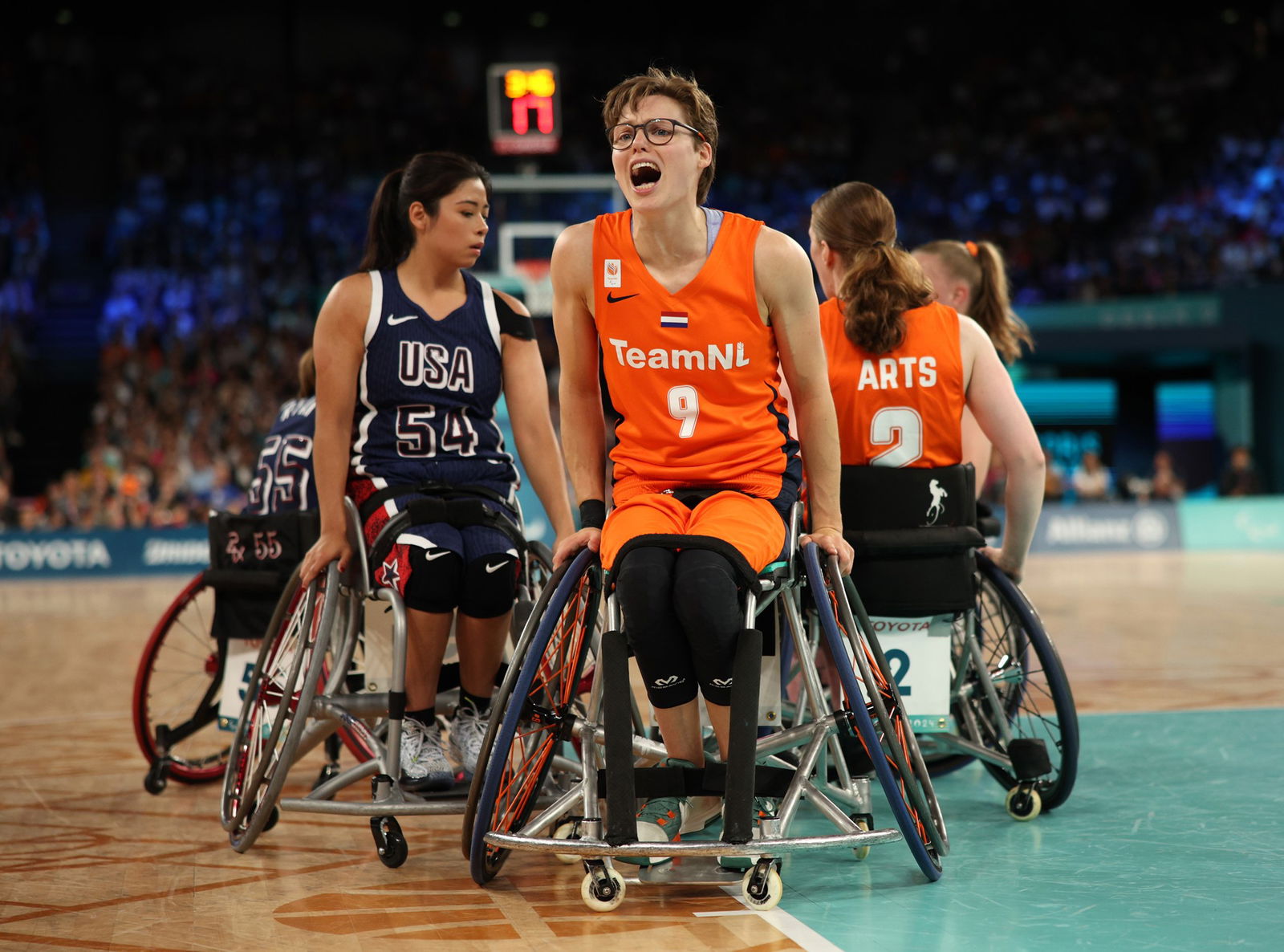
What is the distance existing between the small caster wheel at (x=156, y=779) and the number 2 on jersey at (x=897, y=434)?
8.11 feet

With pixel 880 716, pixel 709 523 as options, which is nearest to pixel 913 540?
pixel 880 716

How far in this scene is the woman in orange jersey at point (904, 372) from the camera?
12.1ft

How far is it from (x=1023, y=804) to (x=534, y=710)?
152 cm

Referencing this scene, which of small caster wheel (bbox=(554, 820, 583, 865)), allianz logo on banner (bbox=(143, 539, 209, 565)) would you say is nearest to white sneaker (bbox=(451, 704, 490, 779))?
small caster wheel (bbox=(554, 820, 583, 865))

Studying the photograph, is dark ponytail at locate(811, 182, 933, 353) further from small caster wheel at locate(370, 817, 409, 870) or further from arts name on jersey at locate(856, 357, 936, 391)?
small caster wheel at locate(370, 817, 409, 870)

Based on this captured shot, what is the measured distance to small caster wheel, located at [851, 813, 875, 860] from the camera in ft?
10.6

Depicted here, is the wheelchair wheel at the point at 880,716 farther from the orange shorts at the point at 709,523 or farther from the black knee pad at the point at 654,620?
the black knee pad at the point at 654,620

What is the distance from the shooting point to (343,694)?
3.64 m

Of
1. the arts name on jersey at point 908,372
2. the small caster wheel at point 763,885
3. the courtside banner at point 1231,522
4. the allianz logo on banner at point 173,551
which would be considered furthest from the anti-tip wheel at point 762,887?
the courtside banner at point 1231,522

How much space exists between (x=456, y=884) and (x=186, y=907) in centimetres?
60

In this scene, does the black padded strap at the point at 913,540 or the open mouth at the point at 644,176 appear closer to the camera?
the open mouth at the point at 644,176

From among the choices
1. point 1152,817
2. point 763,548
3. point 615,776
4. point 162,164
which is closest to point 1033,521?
point 1152,817

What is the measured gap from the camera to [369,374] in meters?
3.73

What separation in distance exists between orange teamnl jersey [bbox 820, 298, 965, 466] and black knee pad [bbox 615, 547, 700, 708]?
1.00 m
